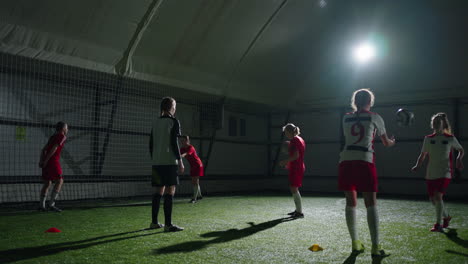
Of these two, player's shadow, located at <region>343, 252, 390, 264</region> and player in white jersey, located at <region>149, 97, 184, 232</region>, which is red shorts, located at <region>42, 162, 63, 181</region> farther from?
player's shadow, located at <region>343, 252, 390, 264</region>

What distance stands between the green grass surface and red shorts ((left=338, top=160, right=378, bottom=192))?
2.32 feet

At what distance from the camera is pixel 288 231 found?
18.2 feet

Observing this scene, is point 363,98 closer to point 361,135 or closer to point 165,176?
point 361,135

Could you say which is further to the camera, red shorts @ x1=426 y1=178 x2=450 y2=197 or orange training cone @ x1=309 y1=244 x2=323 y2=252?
red shorts @ x1=426 y1=178 x2=450 y2=197

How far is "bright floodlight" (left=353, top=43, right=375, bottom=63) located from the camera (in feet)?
47.5

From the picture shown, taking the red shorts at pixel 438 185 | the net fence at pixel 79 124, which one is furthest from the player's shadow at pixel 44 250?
the net fence at pixel 79 124

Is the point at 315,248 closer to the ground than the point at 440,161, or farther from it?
closer to the ground

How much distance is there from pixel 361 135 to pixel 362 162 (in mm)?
276

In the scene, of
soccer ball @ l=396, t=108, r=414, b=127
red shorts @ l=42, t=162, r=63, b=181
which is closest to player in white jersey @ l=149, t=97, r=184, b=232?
soccer ball @ l=396, t=108, r=414, b=127

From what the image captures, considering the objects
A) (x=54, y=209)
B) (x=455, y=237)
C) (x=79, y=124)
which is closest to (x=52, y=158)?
(x=54, y=209)

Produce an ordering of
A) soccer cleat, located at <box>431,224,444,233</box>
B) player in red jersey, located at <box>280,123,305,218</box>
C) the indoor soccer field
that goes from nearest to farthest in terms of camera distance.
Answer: the indoor soccer field, soccer cleat, located at <box>431,224,444,233</box>, player in red jersey, located at <box>280,123,305,218</box>

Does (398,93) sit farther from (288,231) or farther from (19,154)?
(19,154)

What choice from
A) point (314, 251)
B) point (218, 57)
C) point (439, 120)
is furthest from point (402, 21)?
point (314, 251)

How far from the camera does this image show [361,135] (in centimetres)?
399
